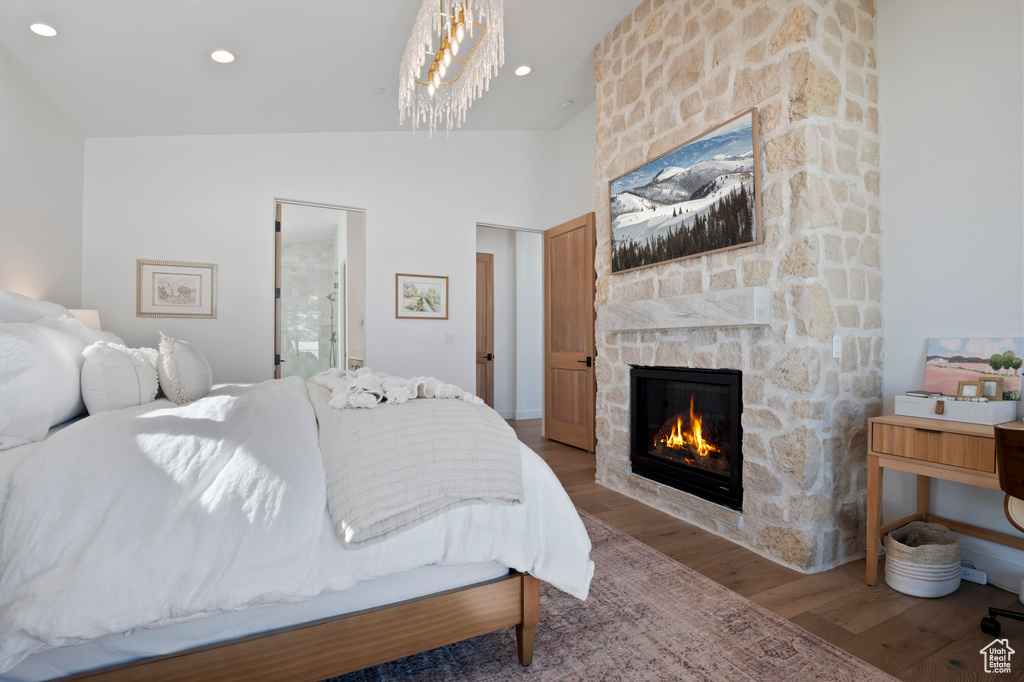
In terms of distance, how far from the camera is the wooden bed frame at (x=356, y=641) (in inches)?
49.7

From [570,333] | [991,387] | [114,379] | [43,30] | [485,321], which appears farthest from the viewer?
[485,321]

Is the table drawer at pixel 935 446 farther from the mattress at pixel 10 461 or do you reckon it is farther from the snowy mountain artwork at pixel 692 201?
the mattress at pixel 10 461

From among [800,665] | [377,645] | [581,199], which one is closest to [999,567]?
[800,665]

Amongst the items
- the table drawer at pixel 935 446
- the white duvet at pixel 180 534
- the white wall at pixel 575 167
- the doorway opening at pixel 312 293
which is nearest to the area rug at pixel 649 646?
the white duvet at pixel 180 534

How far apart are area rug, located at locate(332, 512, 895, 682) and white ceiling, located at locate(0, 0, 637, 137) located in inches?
129

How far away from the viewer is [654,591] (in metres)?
2.18

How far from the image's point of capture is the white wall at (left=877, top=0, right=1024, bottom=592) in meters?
2.20

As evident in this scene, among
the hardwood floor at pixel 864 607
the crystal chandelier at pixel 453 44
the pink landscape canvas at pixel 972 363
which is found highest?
the crystal chandelier at pixel 453 44

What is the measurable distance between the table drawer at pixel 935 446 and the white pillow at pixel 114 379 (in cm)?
314

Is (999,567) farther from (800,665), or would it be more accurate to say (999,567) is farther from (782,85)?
(782,85)

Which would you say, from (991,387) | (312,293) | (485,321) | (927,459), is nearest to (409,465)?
(927,459)

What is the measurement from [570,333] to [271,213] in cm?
294

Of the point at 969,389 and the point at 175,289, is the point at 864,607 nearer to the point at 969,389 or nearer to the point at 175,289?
the point at 969,389

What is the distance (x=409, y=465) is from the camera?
1.51 m
